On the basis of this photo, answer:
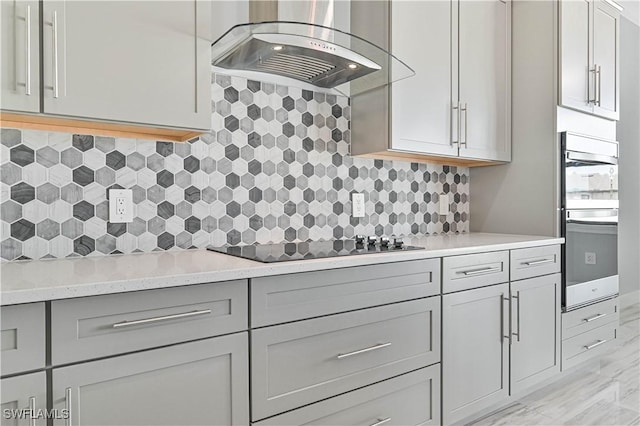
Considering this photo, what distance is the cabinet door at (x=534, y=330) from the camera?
2.26 m

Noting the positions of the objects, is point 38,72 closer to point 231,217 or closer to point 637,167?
point 231,217

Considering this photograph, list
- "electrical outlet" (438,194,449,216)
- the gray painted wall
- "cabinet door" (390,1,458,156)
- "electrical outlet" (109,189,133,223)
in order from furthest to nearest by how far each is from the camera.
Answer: the gray painted wall < "electrical outlet" (438,194,449,216) < "cabinet door" (390,1,458,156) < "electrical outlet" (109,189,133,223)

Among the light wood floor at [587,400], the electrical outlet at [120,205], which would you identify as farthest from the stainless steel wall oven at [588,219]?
the electrical outlet at [120,205]

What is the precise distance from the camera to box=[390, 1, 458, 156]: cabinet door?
7.04 feet

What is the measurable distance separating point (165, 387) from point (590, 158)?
8.87ft

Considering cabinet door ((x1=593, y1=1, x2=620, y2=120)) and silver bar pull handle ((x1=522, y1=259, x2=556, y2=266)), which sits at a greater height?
cabinet door ((x1=593, y1=1, x2=620, y2=120))

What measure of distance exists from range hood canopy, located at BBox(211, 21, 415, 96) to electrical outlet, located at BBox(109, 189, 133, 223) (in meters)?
0.65

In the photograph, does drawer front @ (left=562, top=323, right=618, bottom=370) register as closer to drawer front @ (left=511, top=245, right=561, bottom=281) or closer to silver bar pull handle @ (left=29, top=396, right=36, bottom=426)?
drawer front @ (left=511, top=245, right=561, bottom=281)

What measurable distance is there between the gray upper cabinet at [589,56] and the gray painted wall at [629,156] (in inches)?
67.4

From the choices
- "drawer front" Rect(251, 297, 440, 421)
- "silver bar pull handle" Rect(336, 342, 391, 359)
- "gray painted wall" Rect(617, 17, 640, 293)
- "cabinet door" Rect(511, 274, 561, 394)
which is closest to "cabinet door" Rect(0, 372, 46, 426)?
"drawer front" Rect(251, 297, 440, 421)

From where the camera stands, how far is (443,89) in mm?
2355

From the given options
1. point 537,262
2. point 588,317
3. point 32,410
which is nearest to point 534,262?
point 537,262

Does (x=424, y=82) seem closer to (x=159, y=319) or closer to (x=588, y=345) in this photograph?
(x=159, y=319)

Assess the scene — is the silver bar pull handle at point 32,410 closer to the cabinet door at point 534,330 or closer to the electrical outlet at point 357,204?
the electrical outlet at point 357,204
